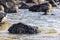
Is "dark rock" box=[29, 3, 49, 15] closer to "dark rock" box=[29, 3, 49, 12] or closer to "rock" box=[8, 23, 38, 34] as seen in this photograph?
"dark rock" box=[29, 3, 49, 12]

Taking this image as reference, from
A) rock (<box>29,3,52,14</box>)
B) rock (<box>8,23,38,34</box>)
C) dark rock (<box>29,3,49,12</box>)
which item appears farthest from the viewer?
dark rock (<box>29,3,49,12</box>)

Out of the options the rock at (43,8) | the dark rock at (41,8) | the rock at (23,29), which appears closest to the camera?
the rock at (23,29)

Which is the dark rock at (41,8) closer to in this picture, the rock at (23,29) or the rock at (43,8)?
the rock at (43,8)

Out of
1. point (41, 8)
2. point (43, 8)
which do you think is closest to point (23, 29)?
point (43, 8)

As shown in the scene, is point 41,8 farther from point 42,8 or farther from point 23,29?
point 23,29

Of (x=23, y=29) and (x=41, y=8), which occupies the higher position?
(x=23, y=29)

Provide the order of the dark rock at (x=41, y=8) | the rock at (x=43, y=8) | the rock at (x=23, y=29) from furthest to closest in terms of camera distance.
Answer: the dark rock at (x=41, y=8), the rock at (x=43, y=8), the rock at (x=23, y=29)

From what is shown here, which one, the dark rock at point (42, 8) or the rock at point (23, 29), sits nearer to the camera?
the rock at point (23, 29)

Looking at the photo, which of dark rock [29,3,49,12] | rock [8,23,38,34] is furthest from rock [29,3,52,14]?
rock [8,23,38,34]

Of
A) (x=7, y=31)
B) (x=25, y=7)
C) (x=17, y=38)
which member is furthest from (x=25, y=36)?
(x=25, y=7)

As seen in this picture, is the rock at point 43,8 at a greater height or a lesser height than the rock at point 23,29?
lesser

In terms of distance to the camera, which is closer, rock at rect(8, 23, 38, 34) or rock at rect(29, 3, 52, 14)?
rock at rect(8, 23, 38, 34)

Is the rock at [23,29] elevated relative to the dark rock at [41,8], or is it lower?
elevated

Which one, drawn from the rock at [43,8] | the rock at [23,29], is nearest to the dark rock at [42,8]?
the rock at [43,8]
